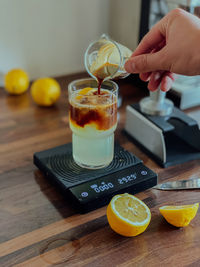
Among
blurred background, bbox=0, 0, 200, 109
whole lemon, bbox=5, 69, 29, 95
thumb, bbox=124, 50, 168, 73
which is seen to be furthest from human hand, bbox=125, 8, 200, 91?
whole lemon, bbox=5, 69, 29, 95

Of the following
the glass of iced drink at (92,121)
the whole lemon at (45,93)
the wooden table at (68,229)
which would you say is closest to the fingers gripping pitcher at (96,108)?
the glass of iced drink at (92,121)

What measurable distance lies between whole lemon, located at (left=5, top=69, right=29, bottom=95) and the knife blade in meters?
0.68

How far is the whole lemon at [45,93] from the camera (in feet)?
4.03

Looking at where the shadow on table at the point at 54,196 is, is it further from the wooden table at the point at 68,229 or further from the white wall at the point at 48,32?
the white wall at the point at 48,32

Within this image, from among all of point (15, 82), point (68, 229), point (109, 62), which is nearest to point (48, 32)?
point (15, 82)

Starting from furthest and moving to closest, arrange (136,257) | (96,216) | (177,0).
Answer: (177,0)
(96,216)
(136,257)

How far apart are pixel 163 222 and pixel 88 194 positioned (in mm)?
170

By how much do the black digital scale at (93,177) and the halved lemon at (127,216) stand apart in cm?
6

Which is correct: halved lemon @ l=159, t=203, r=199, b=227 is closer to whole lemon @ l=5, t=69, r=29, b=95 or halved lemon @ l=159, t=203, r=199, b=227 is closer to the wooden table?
the wooden table

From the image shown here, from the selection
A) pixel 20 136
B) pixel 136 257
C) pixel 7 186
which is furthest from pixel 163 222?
pixel 20 136

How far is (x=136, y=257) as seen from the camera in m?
0.69

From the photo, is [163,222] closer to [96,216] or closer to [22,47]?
[96,216]

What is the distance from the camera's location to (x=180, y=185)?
88 centimetres

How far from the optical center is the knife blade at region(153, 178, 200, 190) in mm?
876
